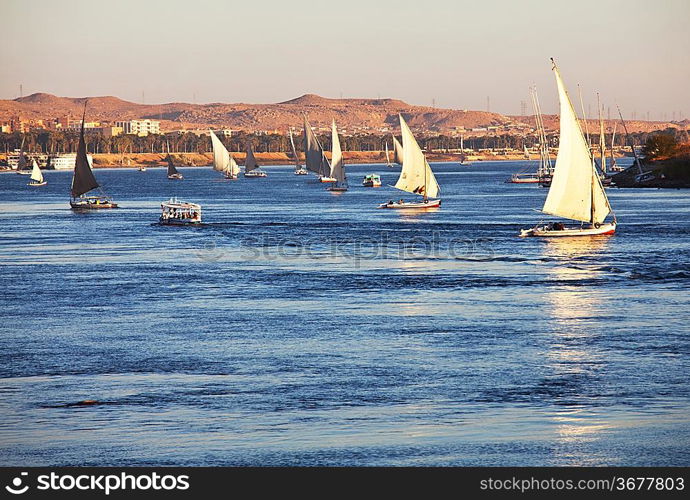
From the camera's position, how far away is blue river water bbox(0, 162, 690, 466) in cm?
2367

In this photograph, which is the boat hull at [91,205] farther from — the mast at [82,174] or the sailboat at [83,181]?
the mast at [82,174]

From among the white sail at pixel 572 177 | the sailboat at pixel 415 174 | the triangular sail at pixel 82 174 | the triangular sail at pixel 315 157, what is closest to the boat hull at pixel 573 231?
the white sail at pixel 572 177

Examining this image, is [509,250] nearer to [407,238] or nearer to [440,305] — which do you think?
[407,238]

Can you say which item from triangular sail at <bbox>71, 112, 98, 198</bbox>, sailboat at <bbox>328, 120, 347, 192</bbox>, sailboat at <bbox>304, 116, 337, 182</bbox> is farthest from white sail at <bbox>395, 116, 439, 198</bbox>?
sailboat at <bbox>304, 116, 337, 182</bbox>

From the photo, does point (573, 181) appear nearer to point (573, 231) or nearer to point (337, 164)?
point (573, 231)

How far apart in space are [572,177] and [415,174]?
119ft

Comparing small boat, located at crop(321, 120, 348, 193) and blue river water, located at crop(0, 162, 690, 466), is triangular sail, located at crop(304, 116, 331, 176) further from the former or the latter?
blue river water, located at crop(0, 162, 690, 466)

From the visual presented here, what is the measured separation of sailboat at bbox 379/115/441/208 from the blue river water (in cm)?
3080

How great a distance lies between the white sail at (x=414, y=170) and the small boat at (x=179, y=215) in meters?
19.3

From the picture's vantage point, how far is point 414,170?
352ft

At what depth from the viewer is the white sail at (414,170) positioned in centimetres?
10519

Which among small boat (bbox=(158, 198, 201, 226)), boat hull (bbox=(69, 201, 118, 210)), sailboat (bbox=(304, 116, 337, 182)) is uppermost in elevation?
sailboat (bbox=(304, 116, 337, 182))

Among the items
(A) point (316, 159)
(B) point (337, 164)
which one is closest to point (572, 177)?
(B) point (337, 164)
